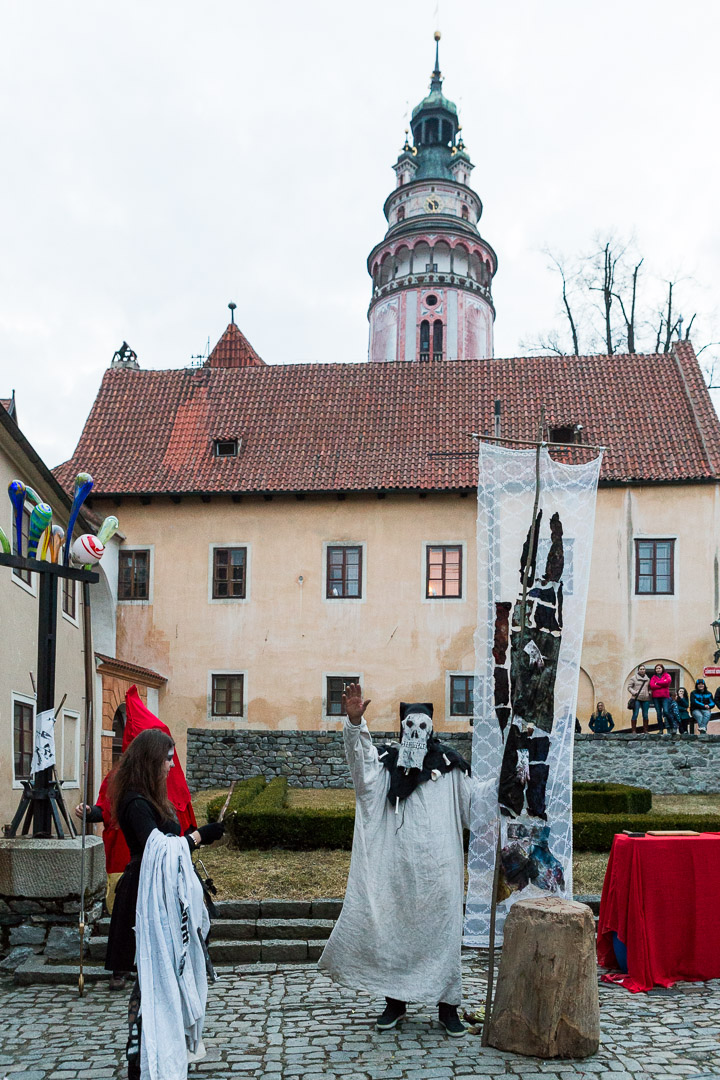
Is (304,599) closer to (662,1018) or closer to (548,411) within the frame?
(548,411)

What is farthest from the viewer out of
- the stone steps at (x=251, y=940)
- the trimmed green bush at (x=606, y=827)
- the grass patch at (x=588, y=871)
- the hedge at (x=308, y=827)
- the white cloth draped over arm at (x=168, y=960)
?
the hedge at (x=308, y=827)

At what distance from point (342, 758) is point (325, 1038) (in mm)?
15612

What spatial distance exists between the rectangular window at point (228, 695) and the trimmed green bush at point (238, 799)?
18.2 ft

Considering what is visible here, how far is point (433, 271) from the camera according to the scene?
146 ft

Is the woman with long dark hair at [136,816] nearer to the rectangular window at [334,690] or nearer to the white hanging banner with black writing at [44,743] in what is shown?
the white hanging banner with black writing at [44,743]

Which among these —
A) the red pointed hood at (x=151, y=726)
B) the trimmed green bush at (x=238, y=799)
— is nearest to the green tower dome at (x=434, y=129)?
the trimmed green bush at (x=238, y=799)

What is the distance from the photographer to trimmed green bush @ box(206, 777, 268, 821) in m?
13.2

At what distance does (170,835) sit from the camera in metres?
4.99

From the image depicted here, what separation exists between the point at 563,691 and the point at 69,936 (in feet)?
13.7

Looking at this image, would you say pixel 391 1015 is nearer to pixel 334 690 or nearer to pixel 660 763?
pixel 660 763

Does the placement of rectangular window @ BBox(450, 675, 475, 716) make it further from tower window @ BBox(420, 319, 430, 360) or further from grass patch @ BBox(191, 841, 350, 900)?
tower window @ BBox(420, 319, 430, 360)

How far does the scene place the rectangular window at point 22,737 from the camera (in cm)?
1419

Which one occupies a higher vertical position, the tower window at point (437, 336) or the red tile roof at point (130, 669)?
the tower window at point (437, 336)

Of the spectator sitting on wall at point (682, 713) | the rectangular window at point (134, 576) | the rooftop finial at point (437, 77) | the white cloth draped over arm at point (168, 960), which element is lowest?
the spectator sitting on wall at point (682, 713)
